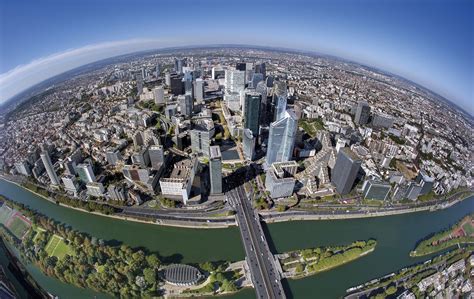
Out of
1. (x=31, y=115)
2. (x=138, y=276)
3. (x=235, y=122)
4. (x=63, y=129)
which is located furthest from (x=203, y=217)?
(x=31, y=115)

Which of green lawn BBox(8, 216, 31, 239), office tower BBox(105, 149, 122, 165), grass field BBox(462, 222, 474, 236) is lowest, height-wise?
grass field BBox(462, 222, 474, 236)

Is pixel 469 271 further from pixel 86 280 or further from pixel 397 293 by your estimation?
pixel 86 280

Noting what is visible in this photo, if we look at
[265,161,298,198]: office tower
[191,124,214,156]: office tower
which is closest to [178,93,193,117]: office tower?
[191,124,214,156]: office tower

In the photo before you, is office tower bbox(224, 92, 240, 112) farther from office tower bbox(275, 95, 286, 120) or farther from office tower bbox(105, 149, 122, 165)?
office tower bbox(105, 149, 122, 165)

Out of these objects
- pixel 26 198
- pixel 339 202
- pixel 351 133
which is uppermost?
pixel 351 133

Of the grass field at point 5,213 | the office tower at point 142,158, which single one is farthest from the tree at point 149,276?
the grass field at point 5,213

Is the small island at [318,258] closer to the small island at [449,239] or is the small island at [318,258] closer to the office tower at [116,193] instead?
the small island at [449,239]

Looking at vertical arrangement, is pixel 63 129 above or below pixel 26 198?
above
